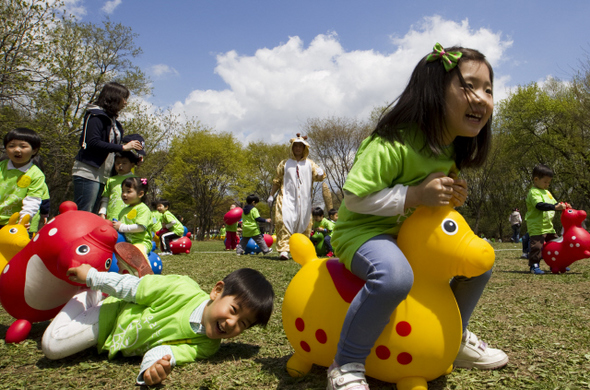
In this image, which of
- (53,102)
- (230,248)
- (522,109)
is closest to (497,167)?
(522,109)

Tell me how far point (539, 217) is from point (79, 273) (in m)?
6.84

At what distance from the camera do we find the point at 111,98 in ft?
13.8

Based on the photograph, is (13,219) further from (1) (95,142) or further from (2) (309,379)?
(2) (309,379)

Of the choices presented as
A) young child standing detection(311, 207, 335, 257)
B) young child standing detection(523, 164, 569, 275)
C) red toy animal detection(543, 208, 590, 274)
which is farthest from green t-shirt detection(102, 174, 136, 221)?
red toy animal detection(543, 208, 590, 274)

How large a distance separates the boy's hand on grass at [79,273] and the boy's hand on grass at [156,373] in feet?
2.58

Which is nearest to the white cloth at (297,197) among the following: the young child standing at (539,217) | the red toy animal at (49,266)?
the young child standing at (539,217)

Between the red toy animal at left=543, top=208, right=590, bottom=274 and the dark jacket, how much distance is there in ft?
21.0

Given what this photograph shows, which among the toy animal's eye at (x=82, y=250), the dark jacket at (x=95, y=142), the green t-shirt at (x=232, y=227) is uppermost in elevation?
the dark jacket at (x=95, y=142)

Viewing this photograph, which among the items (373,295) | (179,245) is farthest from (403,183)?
(179,245)

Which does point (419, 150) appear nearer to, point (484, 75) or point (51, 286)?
point (484, 75)

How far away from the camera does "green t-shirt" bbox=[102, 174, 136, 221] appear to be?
484 cm

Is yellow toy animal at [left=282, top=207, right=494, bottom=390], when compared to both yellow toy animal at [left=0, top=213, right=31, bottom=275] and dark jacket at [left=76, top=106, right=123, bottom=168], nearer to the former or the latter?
yellow toy animal at [left=0, top=213, right=31, bottom=275]

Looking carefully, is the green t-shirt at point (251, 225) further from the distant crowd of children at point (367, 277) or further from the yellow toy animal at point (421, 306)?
the yellow toy animal at point (421, 306)

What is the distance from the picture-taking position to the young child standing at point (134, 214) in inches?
184
